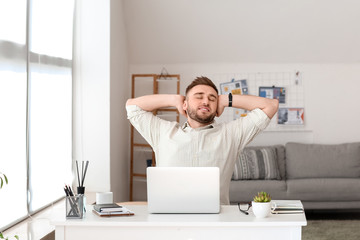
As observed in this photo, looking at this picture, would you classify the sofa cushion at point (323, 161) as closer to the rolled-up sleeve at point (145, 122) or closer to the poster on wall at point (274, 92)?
the poster on wall at point (274, 92)

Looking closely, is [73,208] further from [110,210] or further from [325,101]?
[325,101]

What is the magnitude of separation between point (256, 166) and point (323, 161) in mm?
786

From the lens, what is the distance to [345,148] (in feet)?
21.0

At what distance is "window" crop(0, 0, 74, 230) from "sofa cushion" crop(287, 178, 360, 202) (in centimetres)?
Result: 245

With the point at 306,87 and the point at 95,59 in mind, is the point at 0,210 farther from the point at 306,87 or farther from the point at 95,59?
the point at 306,87

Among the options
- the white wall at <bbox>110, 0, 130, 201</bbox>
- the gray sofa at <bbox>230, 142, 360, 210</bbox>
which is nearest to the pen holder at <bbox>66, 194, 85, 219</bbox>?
the white wall at <bbox>110, 0, 130, 201</bbox>

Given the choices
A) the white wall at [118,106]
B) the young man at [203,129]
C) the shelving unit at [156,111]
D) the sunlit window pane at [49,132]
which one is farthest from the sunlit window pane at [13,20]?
the shelving unit at [156,111]

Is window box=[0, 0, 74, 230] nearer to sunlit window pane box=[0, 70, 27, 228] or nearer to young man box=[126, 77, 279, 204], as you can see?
sunlit window pane box=[0, 70, 27, 228]

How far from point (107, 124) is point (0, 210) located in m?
1.91

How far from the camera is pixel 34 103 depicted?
13.4 feet

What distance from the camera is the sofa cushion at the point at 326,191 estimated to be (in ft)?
19.4

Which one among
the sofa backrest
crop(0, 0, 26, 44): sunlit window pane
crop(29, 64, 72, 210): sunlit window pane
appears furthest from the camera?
the sofa backrest

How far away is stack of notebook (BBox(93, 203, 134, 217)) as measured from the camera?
261 cm

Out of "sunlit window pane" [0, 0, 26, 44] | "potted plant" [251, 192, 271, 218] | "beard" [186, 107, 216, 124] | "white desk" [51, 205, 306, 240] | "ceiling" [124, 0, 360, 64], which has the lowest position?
"white desk" [51, 205, 306, 240]
